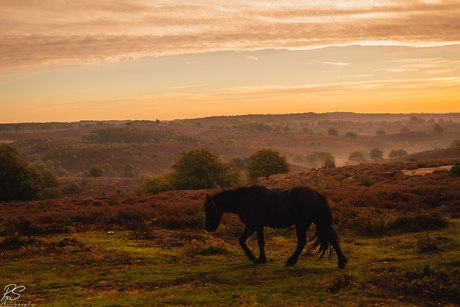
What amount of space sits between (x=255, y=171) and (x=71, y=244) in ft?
164

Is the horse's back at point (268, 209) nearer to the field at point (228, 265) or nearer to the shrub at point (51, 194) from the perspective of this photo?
the field at point (228, 265)

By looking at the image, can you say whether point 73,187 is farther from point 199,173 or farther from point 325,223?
point 325,223

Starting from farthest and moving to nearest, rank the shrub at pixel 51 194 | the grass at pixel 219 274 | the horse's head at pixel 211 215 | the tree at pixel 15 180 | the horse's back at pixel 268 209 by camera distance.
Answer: the shrub at pixel 51 194
the tree at pixel 15 180
the horse's head at pixel 211 215
the horse's back at pixel 268 209
the grass at pixel 219 274

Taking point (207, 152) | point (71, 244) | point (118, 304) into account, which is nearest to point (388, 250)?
point (118, 304)

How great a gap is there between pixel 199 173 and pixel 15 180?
89.3ft

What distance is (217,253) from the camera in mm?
9469

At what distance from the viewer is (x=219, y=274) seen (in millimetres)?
7238

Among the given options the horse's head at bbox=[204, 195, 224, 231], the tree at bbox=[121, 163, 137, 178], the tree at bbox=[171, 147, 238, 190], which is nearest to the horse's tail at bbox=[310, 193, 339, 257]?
the horse's head at bbox=[204, 195, 224, 231]

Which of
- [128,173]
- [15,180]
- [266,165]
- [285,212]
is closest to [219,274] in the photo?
[285,212]

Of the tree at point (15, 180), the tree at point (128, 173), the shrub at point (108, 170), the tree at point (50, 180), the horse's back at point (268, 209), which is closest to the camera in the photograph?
the horse's back at point (268, 209)

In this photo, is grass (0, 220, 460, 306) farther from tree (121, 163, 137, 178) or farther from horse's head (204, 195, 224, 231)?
tree (121, 163, 137, 178)

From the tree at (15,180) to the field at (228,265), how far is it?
34655mm

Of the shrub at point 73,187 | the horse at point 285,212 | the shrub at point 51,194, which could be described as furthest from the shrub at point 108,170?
the horse at point 285,212

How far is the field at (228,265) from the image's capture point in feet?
18.3
